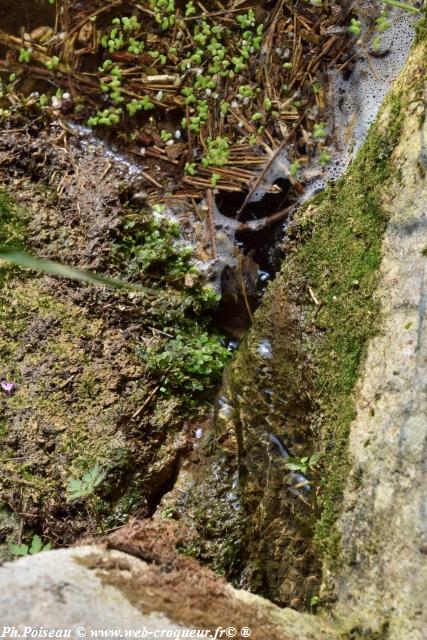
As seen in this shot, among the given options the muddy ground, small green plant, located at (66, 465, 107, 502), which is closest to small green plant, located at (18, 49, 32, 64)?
the muddy ground

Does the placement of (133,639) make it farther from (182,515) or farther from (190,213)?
(190,213)

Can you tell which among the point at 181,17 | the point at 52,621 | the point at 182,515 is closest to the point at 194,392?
the point at 182,515

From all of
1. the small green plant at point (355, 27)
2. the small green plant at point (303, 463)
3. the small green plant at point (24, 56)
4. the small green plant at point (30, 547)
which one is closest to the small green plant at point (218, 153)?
the small green plant at point (355, 27)

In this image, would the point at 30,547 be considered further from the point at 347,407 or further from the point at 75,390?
the point at 347,407

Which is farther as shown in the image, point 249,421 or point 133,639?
point 249,421

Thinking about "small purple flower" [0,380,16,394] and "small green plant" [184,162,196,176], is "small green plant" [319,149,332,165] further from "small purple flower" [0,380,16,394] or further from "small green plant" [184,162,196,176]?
"small purple flower" [0,380,16,394]

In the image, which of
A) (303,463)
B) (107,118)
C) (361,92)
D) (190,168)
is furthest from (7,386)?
(361,92)

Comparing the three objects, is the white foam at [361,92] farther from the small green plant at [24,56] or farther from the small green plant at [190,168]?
the small green plant at [24,56]
